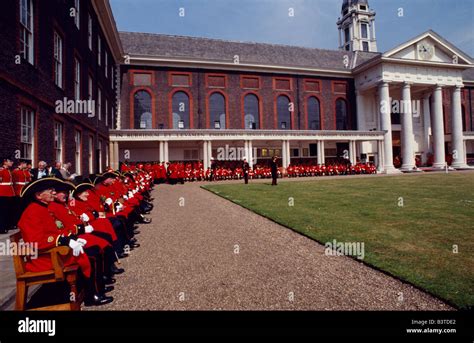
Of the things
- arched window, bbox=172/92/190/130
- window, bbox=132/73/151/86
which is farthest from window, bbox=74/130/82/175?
window, bbox=132/73/151/86

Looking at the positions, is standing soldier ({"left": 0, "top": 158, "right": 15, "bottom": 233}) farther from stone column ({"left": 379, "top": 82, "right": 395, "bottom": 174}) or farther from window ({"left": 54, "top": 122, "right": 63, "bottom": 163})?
stone column ({"left": 379, "top": 82, "right": 395, "bottom": 174})

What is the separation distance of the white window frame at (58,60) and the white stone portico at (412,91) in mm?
33566

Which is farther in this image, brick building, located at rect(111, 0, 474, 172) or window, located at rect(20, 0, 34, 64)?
brick building, located at rect(111, 0, 474, 172)

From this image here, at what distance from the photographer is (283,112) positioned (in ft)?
125

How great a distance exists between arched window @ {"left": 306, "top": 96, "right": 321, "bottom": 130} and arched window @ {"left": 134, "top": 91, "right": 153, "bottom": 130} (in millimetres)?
20882

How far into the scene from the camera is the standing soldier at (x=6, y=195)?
300 inches

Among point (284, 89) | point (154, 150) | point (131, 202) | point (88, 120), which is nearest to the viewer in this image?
point (131, 202)

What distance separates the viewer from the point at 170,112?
3397cm

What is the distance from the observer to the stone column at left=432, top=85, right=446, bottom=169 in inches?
1485

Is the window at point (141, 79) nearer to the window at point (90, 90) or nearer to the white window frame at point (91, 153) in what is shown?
the window at point (90, 90)

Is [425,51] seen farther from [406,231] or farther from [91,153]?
[91,153]
